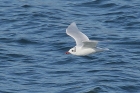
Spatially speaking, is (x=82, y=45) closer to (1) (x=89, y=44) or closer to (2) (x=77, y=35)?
(1) (x=89, y=44)

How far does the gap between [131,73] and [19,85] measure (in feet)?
12.2

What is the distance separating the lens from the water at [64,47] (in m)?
22.0

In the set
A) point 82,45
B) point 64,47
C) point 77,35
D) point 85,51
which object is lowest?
point 64,47

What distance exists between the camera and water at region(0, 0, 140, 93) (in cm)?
2195

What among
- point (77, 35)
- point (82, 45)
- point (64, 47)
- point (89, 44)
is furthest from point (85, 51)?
point (64, 47)

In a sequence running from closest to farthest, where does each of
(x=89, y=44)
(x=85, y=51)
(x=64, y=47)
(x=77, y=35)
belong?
(x=89, y=44), (x=85, y=51), (x=77, y=35), (x=64, y=47)

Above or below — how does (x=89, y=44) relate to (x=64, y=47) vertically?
above

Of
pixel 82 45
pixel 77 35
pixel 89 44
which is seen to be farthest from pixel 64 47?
pixel 89 44

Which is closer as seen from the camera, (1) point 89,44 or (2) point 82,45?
(1) point 89,44

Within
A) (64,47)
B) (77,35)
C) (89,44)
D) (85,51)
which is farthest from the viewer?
(64,47)

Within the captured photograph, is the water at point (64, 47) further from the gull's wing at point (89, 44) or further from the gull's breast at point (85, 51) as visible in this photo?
the gull's wing at point (89, 44)

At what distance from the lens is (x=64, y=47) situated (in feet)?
82.7

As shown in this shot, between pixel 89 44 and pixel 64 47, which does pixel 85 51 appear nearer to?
pixel 89 44

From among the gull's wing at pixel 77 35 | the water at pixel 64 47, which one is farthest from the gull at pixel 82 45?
the water at pixel 64 47
